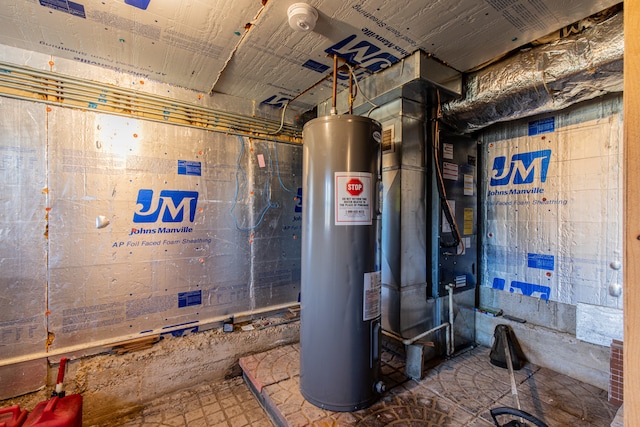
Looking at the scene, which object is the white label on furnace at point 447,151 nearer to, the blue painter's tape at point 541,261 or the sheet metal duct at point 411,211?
the sheet metal duct at point 411,211

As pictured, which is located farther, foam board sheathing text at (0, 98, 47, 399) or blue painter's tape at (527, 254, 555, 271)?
blue painter's tape at (527, 254, 555, 271)

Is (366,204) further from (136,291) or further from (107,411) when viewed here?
(107,411)

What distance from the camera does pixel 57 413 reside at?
144cm

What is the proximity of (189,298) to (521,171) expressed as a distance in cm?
289

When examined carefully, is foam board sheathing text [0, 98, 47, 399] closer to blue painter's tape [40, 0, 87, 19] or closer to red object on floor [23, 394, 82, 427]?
red object on floor [23, 394, 82, 427]

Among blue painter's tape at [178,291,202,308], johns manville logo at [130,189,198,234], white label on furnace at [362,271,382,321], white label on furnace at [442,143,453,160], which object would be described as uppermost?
white label on furnace at [442,143,453,160]

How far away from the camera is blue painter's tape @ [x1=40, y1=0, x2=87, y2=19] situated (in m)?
1.41

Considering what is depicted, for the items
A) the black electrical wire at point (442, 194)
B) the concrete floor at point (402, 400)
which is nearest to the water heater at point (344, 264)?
the concrete floor at point (402, 400)

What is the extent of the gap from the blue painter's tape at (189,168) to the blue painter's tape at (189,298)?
0.92 meters

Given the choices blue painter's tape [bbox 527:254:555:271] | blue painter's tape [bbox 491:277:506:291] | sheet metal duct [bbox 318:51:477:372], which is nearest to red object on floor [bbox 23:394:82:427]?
sheet metal duct [bbox 318:51:477:372]

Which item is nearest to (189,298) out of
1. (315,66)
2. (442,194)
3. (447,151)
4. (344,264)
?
(344,264)

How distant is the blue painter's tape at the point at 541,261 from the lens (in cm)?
226

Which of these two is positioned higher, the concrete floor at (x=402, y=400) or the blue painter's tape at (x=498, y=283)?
the blue painter's tape at (x=498, y=283)

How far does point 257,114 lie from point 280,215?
0.93m
